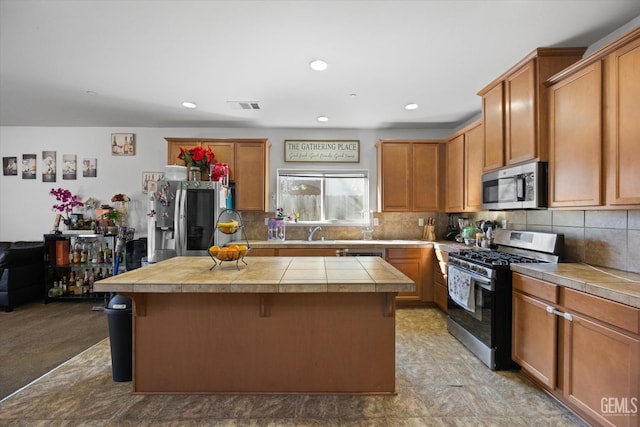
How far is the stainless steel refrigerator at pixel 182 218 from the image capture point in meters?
3.59

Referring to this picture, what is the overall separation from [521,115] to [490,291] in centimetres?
152

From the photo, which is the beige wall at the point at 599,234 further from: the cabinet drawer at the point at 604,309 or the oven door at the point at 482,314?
the oven door at the point at 482,314

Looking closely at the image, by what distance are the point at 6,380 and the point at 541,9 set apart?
15.6 ft

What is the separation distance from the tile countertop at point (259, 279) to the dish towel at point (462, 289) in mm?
1019

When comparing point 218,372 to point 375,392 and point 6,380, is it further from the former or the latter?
point 6,380

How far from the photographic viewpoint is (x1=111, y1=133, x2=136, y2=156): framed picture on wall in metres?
4.48

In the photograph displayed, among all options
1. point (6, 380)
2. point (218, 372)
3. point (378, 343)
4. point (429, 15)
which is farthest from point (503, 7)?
point (6, 380)

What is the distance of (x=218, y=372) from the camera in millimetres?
1979

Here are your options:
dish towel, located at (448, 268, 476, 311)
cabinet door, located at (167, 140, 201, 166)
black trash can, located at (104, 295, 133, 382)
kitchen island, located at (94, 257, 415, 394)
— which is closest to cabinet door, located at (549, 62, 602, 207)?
dish towel, located at (448, 268, 476, 311)

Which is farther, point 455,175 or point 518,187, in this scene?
point 455,175

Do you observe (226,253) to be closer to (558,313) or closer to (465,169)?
(558,313)

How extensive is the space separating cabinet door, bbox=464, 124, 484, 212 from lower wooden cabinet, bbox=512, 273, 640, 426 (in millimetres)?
1388

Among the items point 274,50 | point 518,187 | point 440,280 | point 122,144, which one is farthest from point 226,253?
point 122,144

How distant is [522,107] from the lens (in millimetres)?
2441
